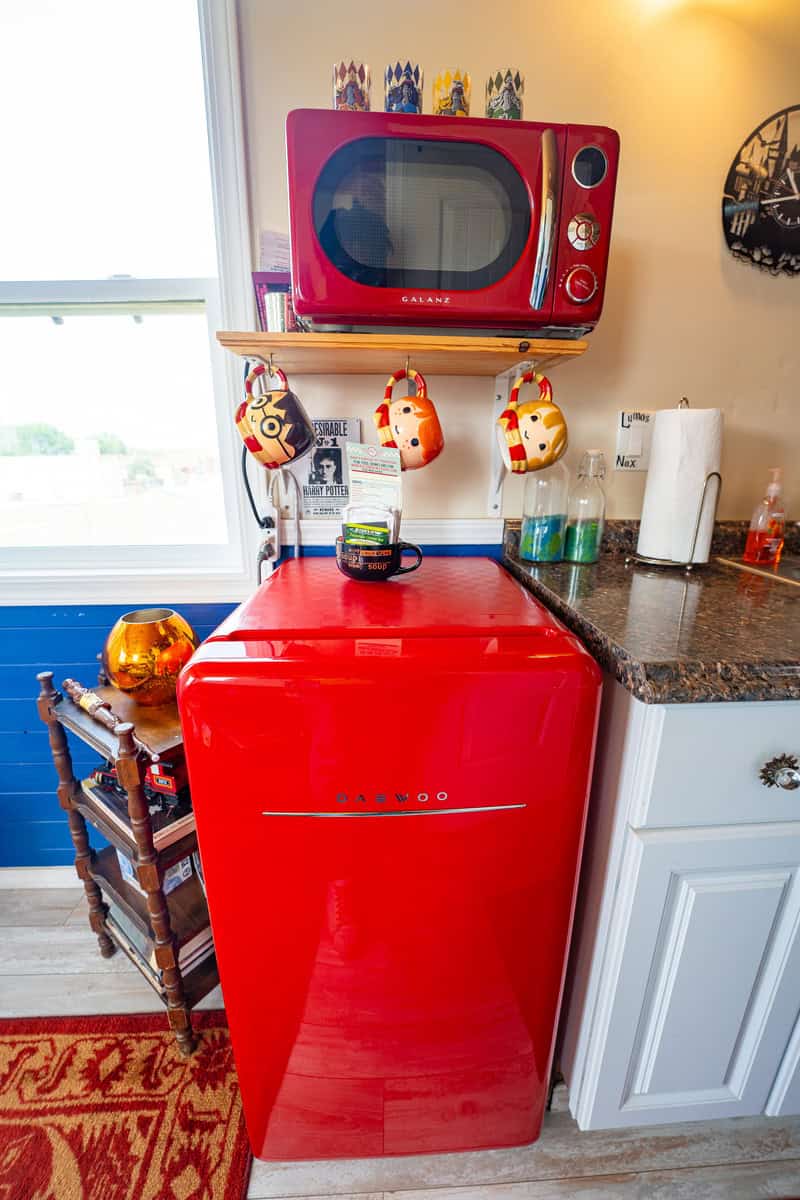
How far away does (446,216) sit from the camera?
815mm

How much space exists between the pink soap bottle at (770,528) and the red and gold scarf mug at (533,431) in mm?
615

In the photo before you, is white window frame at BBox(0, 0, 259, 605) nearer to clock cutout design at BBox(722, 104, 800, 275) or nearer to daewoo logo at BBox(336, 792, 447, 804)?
daewoo logo at BBox(336, 792, 447, 804)

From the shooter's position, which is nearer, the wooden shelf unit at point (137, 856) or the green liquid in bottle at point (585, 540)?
the wooden shelf unit at point (137, 856)

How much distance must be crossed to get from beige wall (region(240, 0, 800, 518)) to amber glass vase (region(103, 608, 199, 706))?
0.63 meters

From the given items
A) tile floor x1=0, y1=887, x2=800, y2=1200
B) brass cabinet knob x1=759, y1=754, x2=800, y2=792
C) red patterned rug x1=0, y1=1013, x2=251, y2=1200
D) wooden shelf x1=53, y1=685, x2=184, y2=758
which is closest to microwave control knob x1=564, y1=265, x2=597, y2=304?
brass cabinet knob x1=759, y1=754, x2=800, y2=792

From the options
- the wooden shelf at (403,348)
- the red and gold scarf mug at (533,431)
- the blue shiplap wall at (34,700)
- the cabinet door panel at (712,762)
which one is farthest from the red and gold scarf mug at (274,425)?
the cabinet door panel at (712,762)

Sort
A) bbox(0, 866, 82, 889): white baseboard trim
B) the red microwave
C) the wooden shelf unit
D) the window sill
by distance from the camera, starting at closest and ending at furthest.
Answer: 1. the red microwave
2. the wooden shelf unit
3. the window sill
4. bbox(0, 866, 82, 889): white baseboard trim

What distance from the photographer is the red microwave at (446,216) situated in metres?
0.78

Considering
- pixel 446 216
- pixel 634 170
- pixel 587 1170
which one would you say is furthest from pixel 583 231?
pixel 587 1170

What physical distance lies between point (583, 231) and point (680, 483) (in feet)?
1.73

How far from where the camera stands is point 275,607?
31.9 inches

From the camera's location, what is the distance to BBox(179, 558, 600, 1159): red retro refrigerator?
607mm

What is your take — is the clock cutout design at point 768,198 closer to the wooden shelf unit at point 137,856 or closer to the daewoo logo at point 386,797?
the daewoo logo at point 386,797

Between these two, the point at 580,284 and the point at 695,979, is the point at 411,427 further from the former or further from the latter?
the point at 695,979
